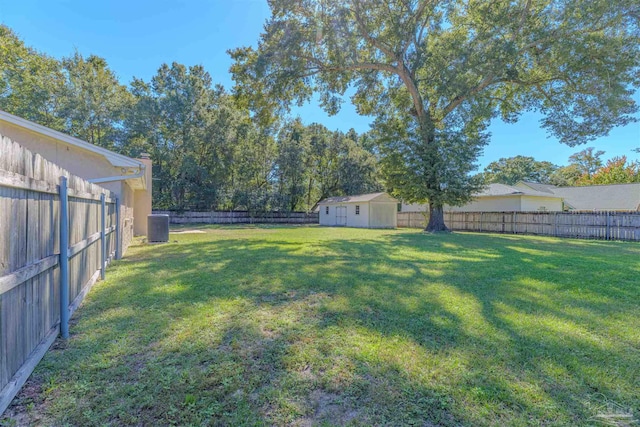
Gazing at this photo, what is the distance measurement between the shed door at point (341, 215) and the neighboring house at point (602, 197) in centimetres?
1408

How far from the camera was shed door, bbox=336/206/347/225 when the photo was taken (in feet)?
81.1

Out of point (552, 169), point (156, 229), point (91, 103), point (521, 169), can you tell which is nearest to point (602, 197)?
point (521, 169)

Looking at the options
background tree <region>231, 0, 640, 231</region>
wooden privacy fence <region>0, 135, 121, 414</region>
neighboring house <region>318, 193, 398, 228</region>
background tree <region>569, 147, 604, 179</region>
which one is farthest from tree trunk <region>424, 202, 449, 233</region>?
background tree <region>569, 147, 604, 179</region>

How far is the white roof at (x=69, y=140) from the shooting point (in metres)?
7.75

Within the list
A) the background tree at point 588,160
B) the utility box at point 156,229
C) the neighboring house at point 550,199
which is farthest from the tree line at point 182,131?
Answer: the background tree at point 588,160

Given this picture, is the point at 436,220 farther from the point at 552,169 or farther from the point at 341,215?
the point at 552,169

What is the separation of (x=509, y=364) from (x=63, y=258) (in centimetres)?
400

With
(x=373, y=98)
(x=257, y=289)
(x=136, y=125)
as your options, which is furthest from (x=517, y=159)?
(x=257, y=289)

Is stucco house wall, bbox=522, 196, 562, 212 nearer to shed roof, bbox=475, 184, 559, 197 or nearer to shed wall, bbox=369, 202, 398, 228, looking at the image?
shed roof, bbox=475, 184, 559, 197

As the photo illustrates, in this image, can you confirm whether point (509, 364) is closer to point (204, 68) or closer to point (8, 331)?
point (8, 331)

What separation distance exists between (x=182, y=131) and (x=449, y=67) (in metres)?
20.8

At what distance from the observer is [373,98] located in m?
19.1

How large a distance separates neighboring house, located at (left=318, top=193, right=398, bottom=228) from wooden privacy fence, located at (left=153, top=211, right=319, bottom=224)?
4803 millimetres

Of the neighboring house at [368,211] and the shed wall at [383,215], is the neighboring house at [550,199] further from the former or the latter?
the neighboring house at [368,211]
